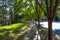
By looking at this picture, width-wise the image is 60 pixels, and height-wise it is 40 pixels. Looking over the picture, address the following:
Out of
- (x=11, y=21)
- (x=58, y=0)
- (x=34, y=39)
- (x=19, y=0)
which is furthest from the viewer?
(x=11, y=21)

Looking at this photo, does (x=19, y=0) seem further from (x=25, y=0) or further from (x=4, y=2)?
(x=4, y=2)

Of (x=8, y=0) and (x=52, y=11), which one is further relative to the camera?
(x=8, y=0)

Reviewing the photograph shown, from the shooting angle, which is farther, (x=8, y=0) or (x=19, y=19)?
(x=19, y=19)

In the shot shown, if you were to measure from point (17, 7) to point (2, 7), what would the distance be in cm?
481

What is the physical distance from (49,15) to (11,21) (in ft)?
118

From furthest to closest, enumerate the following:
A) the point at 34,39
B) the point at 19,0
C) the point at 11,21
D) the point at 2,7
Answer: the point at 11,21 < the point at 2,7 < the point at 34,39 < the point at 19,0

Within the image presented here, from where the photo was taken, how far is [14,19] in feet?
143

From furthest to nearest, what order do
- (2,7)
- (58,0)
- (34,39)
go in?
(2,7), (34,39), (58,0)

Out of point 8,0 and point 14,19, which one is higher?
point 8,0

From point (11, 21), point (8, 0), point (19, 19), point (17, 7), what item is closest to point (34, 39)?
point (17, 7)

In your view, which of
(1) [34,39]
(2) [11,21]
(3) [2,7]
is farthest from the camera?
(2) [11,21]

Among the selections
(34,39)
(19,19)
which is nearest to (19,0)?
(34,39)

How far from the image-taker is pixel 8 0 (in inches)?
607

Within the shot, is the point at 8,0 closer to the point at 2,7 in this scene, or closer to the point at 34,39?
the point at 2,7
